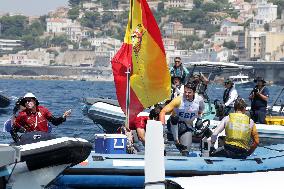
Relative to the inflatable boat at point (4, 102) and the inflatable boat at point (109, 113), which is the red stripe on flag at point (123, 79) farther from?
the inflatable boat at point (4, 102)

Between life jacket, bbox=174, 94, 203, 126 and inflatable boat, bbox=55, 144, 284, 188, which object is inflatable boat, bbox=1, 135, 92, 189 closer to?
inflatable boat, bbox=55, 144, 284, 188

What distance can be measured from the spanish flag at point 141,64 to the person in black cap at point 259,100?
408 centimetres

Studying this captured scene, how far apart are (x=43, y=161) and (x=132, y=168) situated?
246 cm

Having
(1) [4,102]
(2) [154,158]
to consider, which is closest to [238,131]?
(2) [154,158]

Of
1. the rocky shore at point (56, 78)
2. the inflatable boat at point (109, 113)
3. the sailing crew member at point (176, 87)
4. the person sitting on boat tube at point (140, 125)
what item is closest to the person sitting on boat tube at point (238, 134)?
the person sitting on boat tube at point (140, 125)

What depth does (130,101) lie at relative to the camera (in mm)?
17062

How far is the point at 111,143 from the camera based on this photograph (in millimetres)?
16062

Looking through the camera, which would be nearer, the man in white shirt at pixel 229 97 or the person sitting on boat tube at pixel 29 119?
the person sitting on boat tube at pixel 29 119

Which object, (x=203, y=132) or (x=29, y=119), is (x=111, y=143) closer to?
(x=29, y=119)

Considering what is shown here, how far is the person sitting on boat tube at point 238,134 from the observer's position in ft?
51.5

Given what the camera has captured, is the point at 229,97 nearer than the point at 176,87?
No

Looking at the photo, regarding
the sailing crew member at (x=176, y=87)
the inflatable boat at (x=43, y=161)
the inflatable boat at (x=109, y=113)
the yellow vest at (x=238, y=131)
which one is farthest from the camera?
the inflatable boat at (x=109, y=113)

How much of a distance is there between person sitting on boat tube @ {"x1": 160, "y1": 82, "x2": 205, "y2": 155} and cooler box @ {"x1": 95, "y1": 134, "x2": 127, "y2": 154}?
915 millimetres

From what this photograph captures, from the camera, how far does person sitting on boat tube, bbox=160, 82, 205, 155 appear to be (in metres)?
16.5
